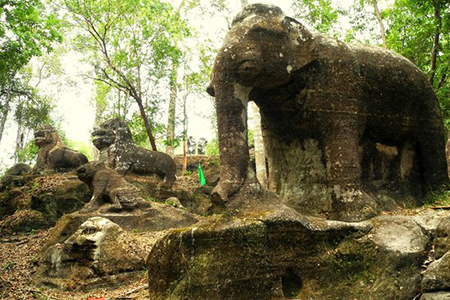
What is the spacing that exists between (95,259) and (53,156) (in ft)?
31.6

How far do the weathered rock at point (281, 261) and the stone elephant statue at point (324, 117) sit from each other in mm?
585

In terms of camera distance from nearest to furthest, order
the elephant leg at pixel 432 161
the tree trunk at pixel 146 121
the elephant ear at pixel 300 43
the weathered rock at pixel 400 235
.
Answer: the weathered rock at pixel 400 235, the elephant ear at pixel 300 43, the elephant leg at pixel 432 161, the tree trunk at pixel 146 121

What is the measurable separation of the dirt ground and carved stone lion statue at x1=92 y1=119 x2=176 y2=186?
112 inches

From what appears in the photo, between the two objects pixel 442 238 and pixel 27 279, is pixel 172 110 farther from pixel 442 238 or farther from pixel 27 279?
pixel 442 238

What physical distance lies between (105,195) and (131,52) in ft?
27.8

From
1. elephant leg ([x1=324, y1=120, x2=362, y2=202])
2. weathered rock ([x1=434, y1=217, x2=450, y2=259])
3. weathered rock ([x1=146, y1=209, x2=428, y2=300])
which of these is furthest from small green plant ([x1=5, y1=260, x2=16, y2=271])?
weathered rock ([x1=434, y1=217, x2=450, y2=259])

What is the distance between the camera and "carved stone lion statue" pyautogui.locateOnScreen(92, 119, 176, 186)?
11250 millimetres

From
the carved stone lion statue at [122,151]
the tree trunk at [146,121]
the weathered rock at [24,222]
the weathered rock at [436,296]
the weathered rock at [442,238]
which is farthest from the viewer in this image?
the tree trunk at [146,121]

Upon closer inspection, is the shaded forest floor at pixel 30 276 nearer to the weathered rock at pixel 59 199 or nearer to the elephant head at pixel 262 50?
the weathered rock at pixel 59 199

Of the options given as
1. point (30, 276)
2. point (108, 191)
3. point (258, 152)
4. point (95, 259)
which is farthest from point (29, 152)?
point (95, 259)

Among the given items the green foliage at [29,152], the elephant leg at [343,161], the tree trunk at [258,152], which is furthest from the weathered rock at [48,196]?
the elephant leg at [343,161]

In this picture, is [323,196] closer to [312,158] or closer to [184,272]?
[312,158]

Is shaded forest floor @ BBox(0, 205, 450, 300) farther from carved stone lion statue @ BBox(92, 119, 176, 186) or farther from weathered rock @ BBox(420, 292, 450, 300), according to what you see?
carved stone lion statue @ BBox(92, 119, 176, 186)

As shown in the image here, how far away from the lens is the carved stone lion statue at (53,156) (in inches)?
558
